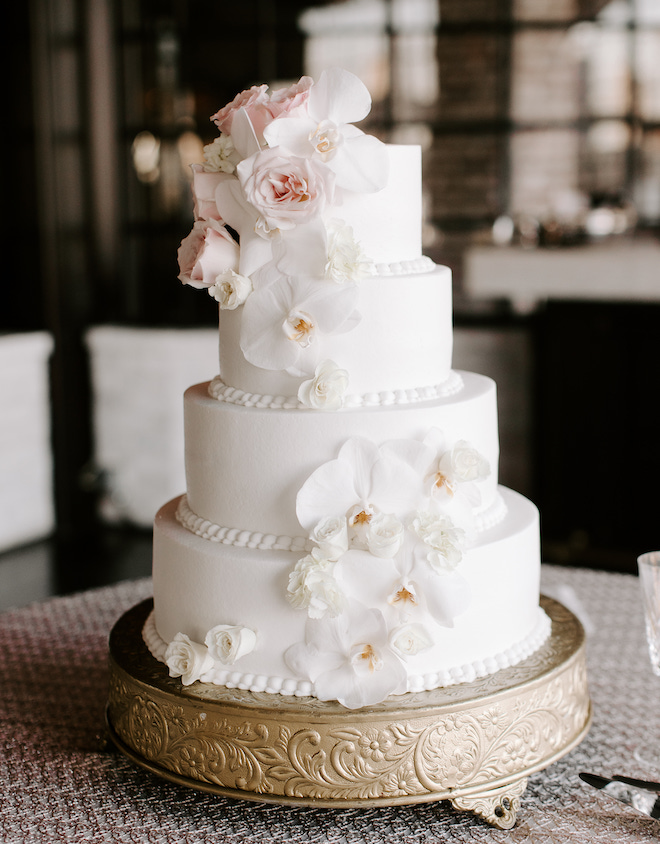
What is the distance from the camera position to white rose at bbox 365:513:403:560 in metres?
1.38

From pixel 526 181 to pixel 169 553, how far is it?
3.43 m

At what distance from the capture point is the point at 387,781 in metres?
1.41

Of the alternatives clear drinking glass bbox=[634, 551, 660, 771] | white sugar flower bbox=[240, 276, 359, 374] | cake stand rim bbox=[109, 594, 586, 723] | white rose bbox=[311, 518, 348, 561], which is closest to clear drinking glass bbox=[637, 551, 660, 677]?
clear drinking glass bbox=[634, 551, 660, 771]

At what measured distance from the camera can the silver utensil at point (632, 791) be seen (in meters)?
1.49

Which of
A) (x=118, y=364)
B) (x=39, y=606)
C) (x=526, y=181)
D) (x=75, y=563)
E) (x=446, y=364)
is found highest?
(x=526, y=181)

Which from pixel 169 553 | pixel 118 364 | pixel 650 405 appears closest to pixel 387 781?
pixel 169 553

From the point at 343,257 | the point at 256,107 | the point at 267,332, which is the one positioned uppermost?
the point at 256,107

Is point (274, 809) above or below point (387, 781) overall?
below

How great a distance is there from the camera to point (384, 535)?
139 centimetres

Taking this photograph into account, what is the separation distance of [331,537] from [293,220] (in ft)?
1.52

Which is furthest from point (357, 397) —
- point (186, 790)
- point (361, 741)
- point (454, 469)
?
point (186, 790)

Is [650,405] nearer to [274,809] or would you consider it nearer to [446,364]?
[446,364]

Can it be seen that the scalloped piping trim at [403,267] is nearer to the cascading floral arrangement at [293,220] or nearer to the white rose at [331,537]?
the cascading floral arrangement at [293,220]

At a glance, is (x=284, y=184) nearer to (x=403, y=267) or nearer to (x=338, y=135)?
(x=338, y=135)
